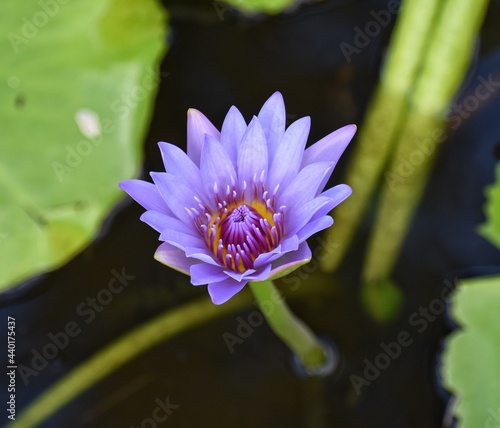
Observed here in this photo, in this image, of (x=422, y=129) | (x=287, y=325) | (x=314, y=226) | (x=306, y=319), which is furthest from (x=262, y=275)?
(x=422, y=129)

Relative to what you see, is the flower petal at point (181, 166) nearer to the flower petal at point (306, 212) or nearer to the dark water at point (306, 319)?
the flower petal at point (306, 212)

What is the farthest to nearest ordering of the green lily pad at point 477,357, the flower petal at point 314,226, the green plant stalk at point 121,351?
1. the green plant stalk at point 121,351
2. the green lily pad at point 477,357
3. the flower petal at point 314,226

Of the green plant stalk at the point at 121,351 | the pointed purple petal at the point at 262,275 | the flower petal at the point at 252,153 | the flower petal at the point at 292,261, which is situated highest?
the flower petal at the point at 252,153

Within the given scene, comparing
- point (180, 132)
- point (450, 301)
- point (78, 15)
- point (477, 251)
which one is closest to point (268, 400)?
point (450, 301)

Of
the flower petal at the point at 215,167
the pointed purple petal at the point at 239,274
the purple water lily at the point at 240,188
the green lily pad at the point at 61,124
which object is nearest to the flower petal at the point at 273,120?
the purple water lily at the point at 240,188

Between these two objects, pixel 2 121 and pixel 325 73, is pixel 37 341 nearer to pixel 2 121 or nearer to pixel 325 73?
pixel 2 121

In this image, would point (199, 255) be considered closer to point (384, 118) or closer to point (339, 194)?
point (339, 194)
